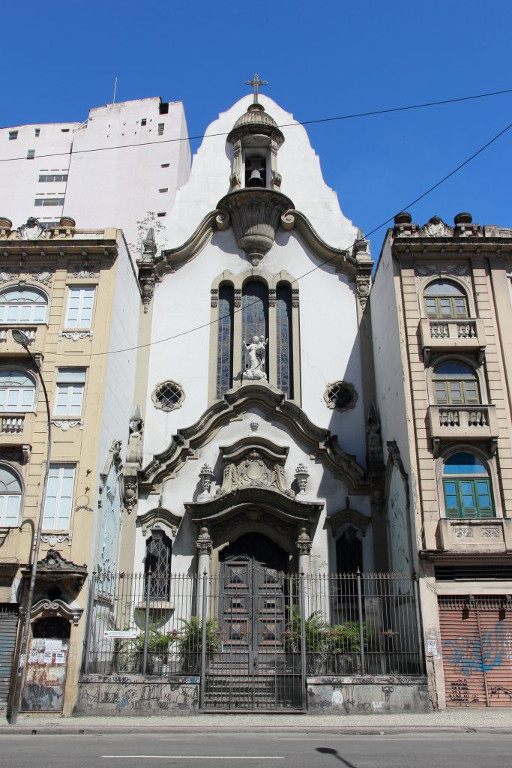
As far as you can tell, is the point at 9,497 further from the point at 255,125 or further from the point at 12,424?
the point at 255,125

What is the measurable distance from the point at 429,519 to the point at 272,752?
8888mm

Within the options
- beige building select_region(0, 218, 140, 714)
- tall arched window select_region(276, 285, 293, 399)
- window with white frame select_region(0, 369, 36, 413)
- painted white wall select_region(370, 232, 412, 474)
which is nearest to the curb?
beige building select_region(0, 218, 140, 714)

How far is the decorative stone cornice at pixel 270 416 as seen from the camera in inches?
887

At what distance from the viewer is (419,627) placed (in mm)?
17719

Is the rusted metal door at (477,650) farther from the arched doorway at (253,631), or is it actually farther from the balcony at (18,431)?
the balcony at (18,431)

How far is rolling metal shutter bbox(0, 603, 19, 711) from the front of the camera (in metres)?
17.6

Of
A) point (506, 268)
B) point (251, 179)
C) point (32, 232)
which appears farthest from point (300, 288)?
point (32, 232)

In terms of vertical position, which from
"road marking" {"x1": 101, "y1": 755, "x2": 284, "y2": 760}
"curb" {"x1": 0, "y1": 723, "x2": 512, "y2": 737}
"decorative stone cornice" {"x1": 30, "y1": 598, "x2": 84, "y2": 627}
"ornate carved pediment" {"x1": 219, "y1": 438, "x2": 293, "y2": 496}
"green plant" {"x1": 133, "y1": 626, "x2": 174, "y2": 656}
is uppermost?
"ornate carved pediment" {"x1": 219, "y1": 438, "x2": 293, "y2": 496}

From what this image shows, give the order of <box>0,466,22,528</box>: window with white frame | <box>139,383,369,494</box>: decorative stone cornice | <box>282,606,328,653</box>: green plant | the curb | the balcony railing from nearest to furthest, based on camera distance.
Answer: the curb
<box>282,606,328,653</box>: green plant
<box>0,466,22,528</box>: window with white frame
the balcony railing
<box>139,383,369,494</box>: decorative stone cornice

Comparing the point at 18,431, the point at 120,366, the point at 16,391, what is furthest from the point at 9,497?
the point at 120,366

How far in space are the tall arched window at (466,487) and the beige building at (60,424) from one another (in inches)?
372

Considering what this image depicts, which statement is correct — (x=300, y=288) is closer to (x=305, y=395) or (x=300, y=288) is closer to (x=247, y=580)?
(x=305, y=395)

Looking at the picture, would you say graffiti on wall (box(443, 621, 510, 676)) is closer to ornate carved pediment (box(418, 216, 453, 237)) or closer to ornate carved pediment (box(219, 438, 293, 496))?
ornate carved pediment (box(219, 438, 293, 496))

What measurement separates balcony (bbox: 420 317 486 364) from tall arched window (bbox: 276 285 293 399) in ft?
18.9
